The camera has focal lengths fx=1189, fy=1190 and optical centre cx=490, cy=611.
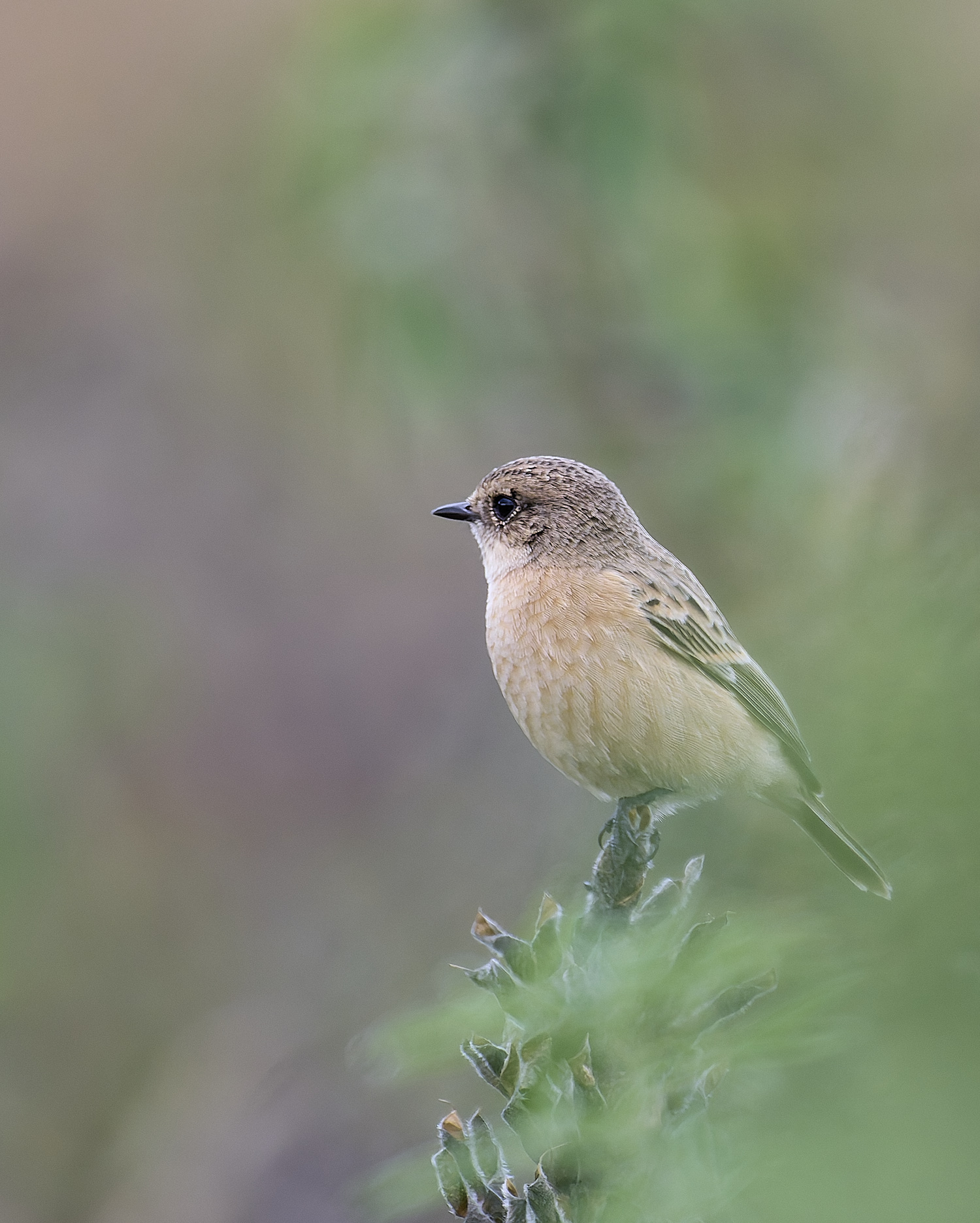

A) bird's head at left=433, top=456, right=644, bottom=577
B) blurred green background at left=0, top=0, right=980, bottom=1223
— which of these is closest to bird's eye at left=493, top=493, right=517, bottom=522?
bird's head at left=433, top=456, right=644, bottom=577

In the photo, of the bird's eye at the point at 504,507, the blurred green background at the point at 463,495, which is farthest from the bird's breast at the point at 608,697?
the bird's eye at the point at 504,507

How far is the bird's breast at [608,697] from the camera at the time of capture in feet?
13.0

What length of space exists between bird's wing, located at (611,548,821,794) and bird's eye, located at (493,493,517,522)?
2.12 feet

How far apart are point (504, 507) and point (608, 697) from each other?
1.38 meters

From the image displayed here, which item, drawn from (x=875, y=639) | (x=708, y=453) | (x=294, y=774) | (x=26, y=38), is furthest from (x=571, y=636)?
(x=26, y=38)

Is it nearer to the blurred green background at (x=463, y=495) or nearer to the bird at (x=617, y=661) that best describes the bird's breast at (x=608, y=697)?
the bird at (x=617, y=661)

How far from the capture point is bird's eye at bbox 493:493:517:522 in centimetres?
508

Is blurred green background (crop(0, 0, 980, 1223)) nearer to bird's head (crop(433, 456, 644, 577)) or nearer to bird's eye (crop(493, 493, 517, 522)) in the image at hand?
bird's head (crop(433, 456, 644, 577))

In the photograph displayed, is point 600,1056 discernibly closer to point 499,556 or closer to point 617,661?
point 617,661

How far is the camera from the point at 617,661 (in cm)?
413

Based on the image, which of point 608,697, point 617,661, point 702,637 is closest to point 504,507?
point 702,637

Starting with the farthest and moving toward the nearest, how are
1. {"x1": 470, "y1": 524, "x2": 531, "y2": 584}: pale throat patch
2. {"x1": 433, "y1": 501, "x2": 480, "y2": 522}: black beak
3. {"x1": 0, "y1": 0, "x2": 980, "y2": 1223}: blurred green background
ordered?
{"x1": 433, "y1": 501, "x2": 480, "y2": 522}: black beak → {"x1": 470, "y1": 524, "x2": 531, "y2": 584}: pale throat patch → {"x1": 0, "y1": 0, "x2": 980, "y2": 1223}: blurred green background

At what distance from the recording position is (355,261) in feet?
16.5

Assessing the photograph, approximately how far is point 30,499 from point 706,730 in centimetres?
814
